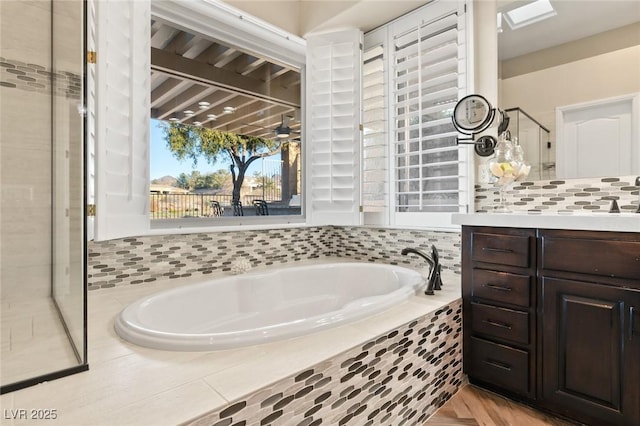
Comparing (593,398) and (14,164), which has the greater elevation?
(14,164)

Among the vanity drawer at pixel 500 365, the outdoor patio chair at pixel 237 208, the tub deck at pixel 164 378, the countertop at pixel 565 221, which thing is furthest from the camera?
the outdoor patio chair at pixel 237 208

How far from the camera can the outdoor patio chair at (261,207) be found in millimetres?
2695

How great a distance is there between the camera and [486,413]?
5.20ft

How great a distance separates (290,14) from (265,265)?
2.05 meters

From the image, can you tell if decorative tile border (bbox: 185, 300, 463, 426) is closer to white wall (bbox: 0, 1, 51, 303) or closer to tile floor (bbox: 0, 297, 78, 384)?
tile floor (bbox: 0, 297, 78, 384)

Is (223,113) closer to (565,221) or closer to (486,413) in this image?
(565,221)

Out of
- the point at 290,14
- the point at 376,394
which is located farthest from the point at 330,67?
the point at 376,394

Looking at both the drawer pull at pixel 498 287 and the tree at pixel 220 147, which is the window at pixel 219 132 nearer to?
the tree at pixel 220 147

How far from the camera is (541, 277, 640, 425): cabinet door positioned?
1319mm

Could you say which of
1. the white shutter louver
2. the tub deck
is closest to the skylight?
the white shutter louver

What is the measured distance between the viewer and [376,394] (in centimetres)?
124

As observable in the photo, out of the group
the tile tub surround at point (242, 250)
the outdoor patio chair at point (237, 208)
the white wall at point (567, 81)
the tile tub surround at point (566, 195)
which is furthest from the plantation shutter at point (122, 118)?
the white wall at point (567, 81)

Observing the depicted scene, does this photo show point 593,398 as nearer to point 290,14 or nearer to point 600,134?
point 600,134

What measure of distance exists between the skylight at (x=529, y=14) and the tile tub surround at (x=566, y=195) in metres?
1.04
